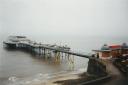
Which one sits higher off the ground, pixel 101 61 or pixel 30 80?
pixel 101 61

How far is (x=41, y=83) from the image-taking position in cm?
1535

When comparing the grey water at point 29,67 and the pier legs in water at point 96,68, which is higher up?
the pier legs in water at point 96,68

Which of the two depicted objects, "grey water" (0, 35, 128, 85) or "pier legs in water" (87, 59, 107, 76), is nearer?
"pier legs in water" (87, 59, 107, 76)

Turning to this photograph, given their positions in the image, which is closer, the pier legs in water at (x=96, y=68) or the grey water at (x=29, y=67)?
the pier legs in water at (x=96, y=68)

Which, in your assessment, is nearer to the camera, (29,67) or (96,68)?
(96,68)

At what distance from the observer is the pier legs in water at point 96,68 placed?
45.8 feet

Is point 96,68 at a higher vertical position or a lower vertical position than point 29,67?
higher

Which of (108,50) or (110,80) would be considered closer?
(110,80)

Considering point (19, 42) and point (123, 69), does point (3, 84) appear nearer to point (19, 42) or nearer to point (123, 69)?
point (123, 69)

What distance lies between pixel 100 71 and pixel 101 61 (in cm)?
70

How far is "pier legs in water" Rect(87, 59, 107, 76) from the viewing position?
45.8 ft

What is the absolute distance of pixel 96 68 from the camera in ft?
50.1

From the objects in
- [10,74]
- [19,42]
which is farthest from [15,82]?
[19,42]

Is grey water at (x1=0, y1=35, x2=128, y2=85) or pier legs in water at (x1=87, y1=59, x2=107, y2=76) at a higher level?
pier legs in water at (x1=87, y1=59, x2=107, y2=76)
